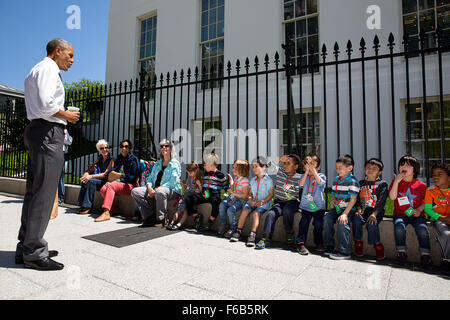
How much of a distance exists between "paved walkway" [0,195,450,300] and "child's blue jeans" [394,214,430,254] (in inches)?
8.7

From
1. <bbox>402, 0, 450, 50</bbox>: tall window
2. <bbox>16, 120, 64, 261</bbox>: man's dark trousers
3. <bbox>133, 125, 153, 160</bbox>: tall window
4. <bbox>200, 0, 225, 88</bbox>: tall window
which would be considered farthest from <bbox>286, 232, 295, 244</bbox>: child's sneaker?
<bbox>200, 0, 225, 88</bbox>: tall window

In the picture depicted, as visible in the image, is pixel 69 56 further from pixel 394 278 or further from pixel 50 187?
pixel 394 278

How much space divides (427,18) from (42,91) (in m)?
8.87

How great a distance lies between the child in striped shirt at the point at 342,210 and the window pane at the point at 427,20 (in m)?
6.21

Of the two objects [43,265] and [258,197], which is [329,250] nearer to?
[258,197]

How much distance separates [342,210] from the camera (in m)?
3.25

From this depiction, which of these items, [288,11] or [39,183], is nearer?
[39,183]

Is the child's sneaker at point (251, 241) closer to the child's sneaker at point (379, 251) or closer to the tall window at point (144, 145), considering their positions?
the child's sneaker at point (379, 251)

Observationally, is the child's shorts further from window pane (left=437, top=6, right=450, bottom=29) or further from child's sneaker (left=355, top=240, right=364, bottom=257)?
window pane (left=437, top=6, right=450, bottom=29)

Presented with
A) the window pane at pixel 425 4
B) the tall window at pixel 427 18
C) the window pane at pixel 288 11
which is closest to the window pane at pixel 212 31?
the window pane at pixel 288 11

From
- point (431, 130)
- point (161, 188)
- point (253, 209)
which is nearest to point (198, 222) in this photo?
point (161, 188)

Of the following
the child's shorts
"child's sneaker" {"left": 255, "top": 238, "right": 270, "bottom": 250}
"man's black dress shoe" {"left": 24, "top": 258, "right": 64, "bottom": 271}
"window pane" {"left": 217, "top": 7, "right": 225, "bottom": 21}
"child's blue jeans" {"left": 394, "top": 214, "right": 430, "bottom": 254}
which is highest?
"window pane" {"left": 217, "top": 7, "right": 225, "bottom": 21}

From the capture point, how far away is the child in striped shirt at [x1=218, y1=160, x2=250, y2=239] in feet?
12.8

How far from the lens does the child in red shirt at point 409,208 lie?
2.77 m
